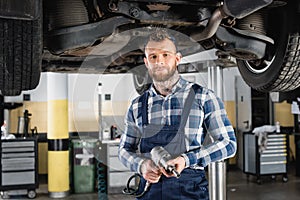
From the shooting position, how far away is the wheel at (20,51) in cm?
132

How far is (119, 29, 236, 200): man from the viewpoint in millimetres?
1413

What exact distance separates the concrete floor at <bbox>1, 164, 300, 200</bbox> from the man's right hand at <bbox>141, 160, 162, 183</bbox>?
11.5ft

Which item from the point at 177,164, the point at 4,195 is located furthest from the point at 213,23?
the point at 4,195

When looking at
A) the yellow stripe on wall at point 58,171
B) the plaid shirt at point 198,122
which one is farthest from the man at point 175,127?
the yellow stripe on wall at point 58,171

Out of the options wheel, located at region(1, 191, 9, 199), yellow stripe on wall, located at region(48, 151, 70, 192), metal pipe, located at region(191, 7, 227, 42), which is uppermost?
metal pipe, located at region(191, 7, 227, 42)

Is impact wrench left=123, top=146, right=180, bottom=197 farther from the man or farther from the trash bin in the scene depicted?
the trash bin

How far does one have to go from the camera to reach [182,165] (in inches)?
51.3

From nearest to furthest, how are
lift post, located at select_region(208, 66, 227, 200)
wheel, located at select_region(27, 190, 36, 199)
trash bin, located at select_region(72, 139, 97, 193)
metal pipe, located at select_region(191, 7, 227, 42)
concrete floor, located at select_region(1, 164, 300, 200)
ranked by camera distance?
metal pipe, located at select_region(191, 7, 227, 42) < lift post, located at select_region(208, 66, 227, 200) < concrete floor, located at select_region(1, 164, 300, 200) < wheel, located at select_region(27, 190, 36, 199) < trash bin, located at select_region(72, 139, 97, 193)

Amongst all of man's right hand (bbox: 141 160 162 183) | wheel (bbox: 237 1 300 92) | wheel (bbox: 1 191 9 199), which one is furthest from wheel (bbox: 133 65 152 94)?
wheel (bbox: 1 191 9 199)

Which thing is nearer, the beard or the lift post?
the beard

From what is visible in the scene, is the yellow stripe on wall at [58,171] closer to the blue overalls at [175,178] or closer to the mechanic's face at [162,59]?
the blue overalls at [175,178]

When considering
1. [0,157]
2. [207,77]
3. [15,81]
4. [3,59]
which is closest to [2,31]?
[3,59]

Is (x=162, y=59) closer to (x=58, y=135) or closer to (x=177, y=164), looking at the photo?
(x=177, y=164)

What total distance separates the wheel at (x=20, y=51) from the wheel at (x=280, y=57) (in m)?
1.02
